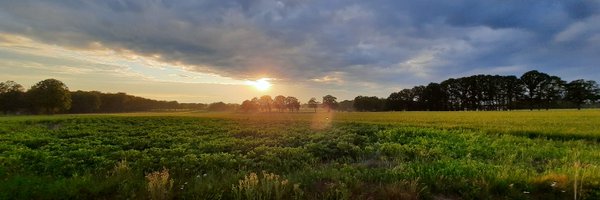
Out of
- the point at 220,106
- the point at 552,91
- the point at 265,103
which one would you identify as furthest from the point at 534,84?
the point at 220,106

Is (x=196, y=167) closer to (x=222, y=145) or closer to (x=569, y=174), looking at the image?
(x=222, y=145)

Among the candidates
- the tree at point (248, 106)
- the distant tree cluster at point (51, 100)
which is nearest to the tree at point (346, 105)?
the tree at point (248, 106)

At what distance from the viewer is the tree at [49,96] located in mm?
98000

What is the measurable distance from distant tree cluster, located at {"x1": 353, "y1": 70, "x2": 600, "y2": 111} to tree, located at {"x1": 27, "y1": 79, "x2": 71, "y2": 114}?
113 m

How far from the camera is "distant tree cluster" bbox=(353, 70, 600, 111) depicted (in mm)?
123875

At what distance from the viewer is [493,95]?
141625 millimetres

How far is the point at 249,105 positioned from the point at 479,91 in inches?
4101

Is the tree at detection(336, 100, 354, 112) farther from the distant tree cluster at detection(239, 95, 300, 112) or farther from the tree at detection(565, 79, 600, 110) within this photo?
the tree at detection(565, 79, 600, 110)

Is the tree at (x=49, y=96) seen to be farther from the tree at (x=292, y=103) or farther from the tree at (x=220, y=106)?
the tree at (x=292, y=103)

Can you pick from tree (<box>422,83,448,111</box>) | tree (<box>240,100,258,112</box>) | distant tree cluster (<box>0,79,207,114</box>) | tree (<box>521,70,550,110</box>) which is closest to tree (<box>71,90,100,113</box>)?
distant tree cluster (<box>0,79,207,114</box>)

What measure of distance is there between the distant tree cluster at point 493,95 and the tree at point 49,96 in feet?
372

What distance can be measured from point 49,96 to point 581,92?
553 feet

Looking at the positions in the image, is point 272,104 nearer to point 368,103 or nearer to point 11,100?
point 368,103

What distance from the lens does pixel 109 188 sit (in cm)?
900
